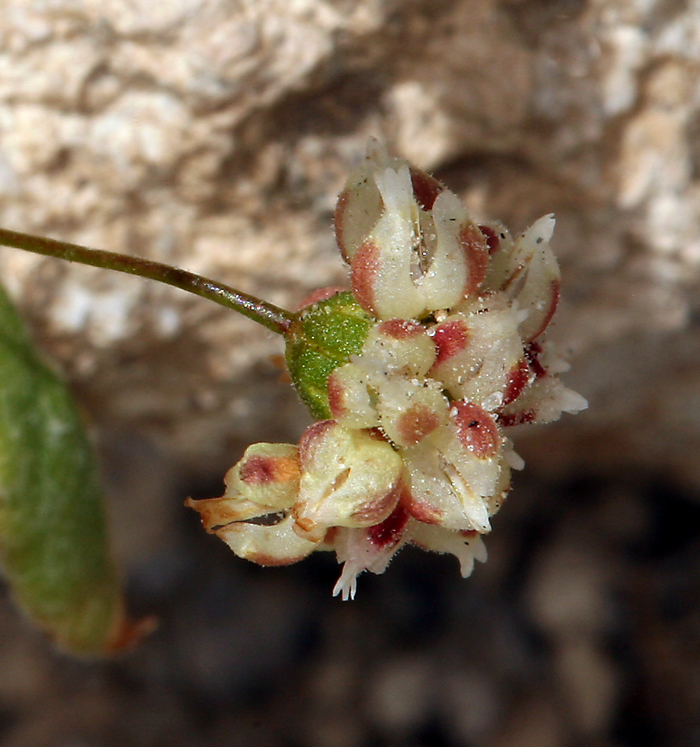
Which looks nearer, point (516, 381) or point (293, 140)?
point (516, 381)

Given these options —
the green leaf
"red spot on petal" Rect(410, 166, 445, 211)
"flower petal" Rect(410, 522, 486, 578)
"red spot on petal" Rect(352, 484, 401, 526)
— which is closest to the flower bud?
"red spot on petal" Rect(352, 484, 401, 526)

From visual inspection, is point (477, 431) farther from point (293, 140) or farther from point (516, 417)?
point (293, 140)

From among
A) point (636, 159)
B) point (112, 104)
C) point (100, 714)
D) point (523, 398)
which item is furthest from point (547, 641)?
point (112, 104)

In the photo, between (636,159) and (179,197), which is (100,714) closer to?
(179,197)

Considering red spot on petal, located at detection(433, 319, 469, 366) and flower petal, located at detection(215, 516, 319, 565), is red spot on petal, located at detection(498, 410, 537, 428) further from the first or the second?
flower petal, located at detection(215, 516, 319, 565)

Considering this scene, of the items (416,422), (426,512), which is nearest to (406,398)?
(416,422)

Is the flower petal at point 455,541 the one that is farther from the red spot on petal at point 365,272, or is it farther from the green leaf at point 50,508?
the green leaf at point 50,508
